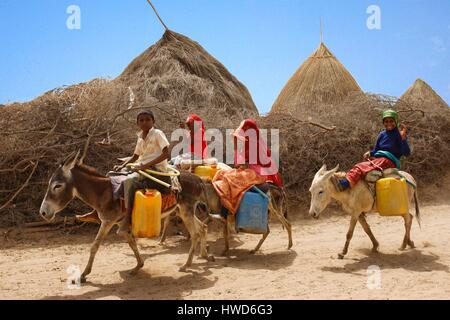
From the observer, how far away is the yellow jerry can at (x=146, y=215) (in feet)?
16.6

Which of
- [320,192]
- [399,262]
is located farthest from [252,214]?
[399,262]

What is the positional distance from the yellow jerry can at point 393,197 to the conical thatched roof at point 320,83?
9751mm

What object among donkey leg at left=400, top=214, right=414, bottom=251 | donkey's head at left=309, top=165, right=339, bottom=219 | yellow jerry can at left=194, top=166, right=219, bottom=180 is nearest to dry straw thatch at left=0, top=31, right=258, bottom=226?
yellow jerry can at left=194, top=166, right=219, bottom=180

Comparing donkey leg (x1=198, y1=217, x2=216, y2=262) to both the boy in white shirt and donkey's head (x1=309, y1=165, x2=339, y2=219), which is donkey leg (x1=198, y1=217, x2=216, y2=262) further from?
donkey's head (x1=309, y1=165, x2=339, y2=219)

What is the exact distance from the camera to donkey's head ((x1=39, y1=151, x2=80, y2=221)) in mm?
4965

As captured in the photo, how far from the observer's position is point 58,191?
503cm

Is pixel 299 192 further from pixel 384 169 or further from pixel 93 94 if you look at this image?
pixel 93 94

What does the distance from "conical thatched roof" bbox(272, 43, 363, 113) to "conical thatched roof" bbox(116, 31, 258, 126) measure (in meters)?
2.63

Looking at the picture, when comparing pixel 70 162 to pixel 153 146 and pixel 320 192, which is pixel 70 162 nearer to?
pixel 153 146

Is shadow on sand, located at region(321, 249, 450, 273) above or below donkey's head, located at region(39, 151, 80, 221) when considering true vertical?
below

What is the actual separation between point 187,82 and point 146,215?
7788mm

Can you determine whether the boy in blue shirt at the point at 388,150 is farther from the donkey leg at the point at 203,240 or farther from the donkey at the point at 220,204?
the donkey leg at the point at 203,240

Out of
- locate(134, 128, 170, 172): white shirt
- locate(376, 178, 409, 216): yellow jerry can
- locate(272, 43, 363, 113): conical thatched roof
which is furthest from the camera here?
locate(272, 43, 363, 113): conical thatched roof
